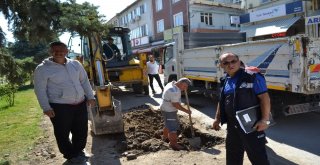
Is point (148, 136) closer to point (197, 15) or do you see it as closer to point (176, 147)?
point (176, 147)

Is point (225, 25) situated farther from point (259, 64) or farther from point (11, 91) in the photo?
point (259, 64)

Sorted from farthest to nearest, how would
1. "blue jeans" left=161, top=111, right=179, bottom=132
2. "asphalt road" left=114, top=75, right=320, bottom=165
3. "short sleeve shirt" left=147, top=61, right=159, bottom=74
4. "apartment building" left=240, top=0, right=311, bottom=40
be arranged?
1. "apartment building" left=240, top=0, right=311, bottom=40
2. "short sleeve shirt" left=147, top=61, right=159, bottom=74
3. "blue jeans" left=161, top=111, right=179, bottom=132
4. "asphalt road" left=114, top=75, right=320, bottom=165

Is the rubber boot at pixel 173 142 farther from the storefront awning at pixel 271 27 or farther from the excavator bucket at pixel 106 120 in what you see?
the storefront awning at pixel 271 27

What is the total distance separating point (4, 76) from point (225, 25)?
28.8 meters

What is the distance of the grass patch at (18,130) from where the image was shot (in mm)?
5959

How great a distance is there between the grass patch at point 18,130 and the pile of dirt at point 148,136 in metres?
1.92

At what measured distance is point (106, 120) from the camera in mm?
6367

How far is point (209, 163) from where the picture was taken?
4.78 metres

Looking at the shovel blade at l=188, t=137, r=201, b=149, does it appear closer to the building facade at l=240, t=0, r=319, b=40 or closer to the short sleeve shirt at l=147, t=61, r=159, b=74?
the short sleeve shirt at l=147, t=61, r=159, b=74

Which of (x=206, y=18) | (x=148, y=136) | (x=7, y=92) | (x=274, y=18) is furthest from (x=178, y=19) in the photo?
(x=148, y=136)

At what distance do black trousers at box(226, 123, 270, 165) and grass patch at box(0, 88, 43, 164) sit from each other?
3.82 meters

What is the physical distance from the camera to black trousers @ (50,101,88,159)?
458 cm

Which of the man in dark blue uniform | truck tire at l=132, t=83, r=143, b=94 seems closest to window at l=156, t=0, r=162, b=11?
truck tire at l=132, t=83, r=143, b=94

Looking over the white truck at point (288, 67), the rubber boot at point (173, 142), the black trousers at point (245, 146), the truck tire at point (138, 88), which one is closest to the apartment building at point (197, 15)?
the truck tire at point (138, 88)
